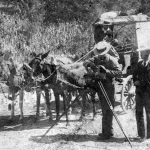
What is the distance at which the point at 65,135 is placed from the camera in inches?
342

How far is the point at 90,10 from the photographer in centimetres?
2600

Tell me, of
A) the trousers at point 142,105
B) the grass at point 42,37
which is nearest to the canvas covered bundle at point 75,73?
the trousers at point 142,105

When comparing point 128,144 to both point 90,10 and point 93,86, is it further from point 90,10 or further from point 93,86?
point 90,10

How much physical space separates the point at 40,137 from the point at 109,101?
2217 millimetres

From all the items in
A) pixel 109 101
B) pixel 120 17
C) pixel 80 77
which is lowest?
pixel 109 101

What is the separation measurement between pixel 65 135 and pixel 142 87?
8.40 feet

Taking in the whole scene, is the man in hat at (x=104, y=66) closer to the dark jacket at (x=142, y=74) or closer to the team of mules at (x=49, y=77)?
the team of mules at (x=49, y=77)

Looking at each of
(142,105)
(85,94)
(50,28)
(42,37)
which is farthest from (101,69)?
(50,28)

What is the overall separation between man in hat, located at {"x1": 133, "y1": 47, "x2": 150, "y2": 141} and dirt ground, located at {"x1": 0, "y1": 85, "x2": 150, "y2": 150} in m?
0.37

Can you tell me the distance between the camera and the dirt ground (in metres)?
7.70

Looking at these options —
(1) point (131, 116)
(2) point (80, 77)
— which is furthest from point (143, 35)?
(2) point (80, 77)

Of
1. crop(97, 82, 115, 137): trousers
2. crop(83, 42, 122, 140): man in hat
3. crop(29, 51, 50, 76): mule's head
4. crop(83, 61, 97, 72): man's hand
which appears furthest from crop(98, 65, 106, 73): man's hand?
crop(29, 51, 50, 76): mule's head

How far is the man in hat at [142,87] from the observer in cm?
764

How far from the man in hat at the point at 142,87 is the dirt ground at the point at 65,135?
37cm
